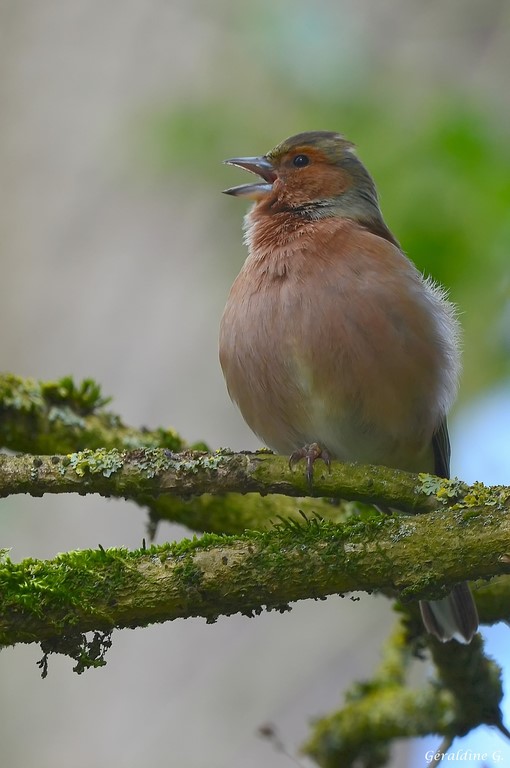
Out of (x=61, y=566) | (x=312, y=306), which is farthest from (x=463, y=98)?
(x=61, y=566)

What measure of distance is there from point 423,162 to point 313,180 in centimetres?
59

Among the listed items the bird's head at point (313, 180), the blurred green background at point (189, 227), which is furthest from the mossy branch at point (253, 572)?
the bird's head at point (313, 180)

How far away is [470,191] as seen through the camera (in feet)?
15.9

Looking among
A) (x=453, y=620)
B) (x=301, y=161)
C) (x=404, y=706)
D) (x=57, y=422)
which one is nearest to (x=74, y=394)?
(x=57, y=422)

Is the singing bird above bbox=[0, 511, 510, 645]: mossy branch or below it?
above

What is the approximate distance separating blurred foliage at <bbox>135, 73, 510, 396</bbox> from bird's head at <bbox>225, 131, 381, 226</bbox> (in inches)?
3.9

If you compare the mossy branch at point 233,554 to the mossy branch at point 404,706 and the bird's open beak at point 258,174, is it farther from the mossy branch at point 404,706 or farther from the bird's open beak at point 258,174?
the bird's open beak at point 258,174

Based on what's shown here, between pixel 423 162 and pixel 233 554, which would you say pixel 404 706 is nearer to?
pixel 233 554

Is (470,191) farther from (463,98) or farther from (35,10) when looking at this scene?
(35,10)

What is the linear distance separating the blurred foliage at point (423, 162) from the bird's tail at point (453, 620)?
1.43 m

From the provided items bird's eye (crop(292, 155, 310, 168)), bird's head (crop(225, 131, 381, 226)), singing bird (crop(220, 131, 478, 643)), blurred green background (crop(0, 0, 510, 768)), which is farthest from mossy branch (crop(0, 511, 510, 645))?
bird's eye (crop(292, 155, 310, 168))

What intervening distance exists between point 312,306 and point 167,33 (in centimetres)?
463

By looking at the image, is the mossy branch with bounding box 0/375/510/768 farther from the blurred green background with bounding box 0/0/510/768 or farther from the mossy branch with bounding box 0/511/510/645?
the blurred green background with bounding box 0/0/510/768

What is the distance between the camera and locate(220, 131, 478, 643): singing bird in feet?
13.9
